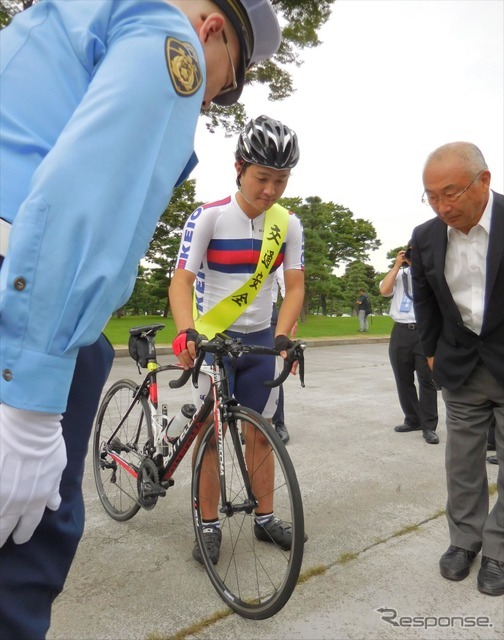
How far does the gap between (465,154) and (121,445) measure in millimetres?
2506

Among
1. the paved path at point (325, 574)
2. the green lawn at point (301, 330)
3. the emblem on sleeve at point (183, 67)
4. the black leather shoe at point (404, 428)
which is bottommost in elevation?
the paved path at point (325, 574)

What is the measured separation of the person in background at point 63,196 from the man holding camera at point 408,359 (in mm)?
4730

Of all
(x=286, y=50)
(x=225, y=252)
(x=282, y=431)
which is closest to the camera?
(x=225, y=252)

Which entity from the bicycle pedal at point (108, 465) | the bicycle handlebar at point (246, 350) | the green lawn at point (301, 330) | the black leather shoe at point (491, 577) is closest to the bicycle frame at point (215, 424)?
the bicycle handlebar at point (246, 350)

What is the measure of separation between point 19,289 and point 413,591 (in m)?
2.37

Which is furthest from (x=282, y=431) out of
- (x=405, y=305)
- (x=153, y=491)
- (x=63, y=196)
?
(x=63, y=196)

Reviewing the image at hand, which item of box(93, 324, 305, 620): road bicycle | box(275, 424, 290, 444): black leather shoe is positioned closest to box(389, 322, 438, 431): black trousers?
box(275, 424, 290, 444): black leather shoe

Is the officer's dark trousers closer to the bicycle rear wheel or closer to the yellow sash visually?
the bicycle rear wheel

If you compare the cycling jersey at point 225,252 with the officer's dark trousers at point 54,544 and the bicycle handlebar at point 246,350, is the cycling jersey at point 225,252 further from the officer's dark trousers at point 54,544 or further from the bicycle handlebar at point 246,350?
the officer's dark trousers at point 54,544

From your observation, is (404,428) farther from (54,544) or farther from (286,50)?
(286,50)

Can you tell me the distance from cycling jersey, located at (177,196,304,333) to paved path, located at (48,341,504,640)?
4.22 ft

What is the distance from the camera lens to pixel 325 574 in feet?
8.50

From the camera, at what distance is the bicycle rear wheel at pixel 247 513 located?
2.19 metres

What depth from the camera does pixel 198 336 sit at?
2.49 m
